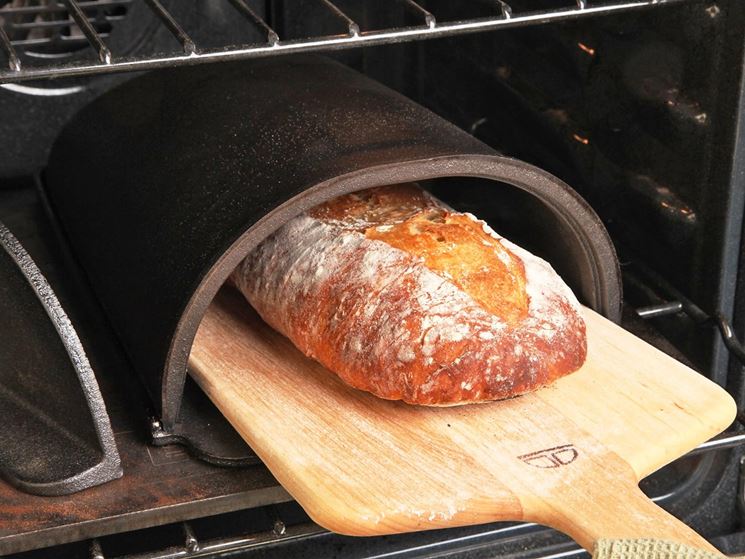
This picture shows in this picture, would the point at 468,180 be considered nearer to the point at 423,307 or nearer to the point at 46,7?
the point at 423,307

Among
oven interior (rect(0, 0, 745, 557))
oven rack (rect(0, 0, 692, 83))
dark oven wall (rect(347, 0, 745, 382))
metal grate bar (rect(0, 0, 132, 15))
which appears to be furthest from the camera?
metal grate bar (rect(0, 0, 132, 15))

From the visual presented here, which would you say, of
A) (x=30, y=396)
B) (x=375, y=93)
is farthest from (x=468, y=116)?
(x=30, y=396)

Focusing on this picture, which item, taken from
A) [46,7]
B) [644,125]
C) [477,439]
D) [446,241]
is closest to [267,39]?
[446,241]

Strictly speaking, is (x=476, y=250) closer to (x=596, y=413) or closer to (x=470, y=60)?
(x=596, y=413)

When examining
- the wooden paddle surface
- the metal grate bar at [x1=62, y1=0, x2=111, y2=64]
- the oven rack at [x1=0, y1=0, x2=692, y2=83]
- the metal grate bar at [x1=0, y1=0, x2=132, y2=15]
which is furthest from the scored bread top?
the metal grate bar at [x1=0, y1=0, x2=132, y2=15]

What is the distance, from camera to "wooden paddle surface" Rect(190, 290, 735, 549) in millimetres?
1027

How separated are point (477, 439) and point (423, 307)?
0.48ft

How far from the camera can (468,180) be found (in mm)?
1670

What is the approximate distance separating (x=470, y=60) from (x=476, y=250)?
0.59 metres

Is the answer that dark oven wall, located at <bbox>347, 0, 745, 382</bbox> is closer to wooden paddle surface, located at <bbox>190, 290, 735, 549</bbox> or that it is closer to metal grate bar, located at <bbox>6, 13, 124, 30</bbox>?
wooden paddle surface, located at <bbox>190, 290, 735, 549</bbox>

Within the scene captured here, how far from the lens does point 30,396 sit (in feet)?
3.81

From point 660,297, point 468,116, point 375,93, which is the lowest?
point 660,297

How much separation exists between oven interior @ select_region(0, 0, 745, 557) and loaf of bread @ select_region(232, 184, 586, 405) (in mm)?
154

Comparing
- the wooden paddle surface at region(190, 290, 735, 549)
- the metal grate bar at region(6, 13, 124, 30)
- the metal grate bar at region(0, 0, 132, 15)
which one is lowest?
the wooden paddle surface at region(190, 290, 735, 549)
